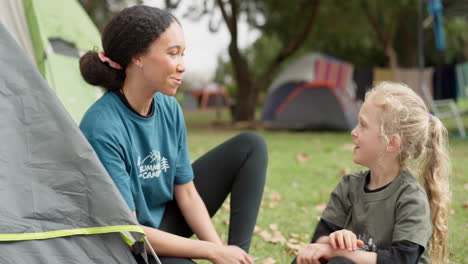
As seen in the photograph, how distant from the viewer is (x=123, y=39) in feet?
6.02

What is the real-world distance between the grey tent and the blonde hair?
2.89 ft

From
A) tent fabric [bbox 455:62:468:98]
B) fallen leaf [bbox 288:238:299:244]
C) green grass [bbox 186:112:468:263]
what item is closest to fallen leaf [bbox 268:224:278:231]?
green grass [bbox 186:112:468:263]

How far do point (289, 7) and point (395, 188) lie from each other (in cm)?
1159

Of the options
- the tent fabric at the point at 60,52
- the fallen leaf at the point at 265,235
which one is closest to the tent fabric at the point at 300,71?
the tent fabric at the point at 60,52

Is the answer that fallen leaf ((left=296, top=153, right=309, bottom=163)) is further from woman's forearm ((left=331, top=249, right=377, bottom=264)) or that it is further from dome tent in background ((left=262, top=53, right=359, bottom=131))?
woman's forearm ((left=331, top=249, right=377, bottom=264))

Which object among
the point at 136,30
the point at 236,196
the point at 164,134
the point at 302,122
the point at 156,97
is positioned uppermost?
the point at 136,30

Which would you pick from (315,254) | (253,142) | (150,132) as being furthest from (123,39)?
(315,254)

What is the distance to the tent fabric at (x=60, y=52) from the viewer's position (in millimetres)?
3184

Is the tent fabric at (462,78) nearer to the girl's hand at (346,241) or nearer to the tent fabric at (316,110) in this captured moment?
the tent fabric at (316,110)

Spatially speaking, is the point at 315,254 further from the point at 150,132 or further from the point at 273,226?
the point at 273,226

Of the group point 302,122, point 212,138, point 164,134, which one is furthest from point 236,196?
point 302,122

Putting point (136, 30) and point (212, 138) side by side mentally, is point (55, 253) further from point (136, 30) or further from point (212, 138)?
point (212, 138)

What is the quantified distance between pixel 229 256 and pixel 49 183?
2.02 ft

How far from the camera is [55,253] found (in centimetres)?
161
